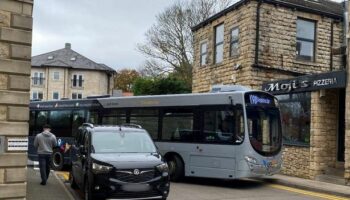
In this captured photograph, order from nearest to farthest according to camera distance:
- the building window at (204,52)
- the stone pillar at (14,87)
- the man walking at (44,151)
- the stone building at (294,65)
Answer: the stone pillar at (14,87)
the man walking at (44,151)
the stone building at (294,65)
the building window at (204,52)

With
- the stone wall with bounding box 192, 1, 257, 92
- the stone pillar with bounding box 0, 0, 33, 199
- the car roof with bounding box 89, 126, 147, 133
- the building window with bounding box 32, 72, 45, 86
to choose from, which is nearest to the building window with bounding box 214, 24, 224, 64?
the stone wall with bounding box 192, 1, 257, 92

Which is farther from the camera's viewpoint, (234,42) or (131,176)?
(234,42)

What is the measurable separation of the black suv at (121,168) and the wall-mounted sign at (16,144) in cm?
260

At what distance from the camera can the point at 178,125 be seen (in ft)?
54.6

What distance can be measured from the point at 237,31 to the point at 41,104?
9.29m

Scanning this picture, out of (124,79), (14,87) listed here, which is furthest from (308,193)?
(124,79)

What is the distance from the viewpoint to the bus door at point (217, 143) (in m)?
15.0

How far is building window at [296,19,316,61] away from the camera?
22.5 m

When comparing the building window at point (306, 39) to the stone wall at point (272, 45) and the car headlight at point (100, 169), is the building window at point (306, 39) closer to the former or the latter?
the stone wall at point (272, 45)

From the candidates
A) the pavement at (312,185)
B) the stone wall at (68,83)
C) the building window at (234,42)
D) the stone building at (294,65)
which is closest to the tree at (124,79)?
the stone wall at (68,83)

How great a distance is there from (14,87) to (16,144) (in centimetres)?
95

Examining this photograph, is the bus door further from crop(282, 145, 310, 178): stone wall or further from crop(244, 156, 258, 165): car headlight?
crop(282, 145, 310, 178): stone wall

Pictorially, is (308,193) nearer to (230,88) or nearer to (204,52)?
(230,88)

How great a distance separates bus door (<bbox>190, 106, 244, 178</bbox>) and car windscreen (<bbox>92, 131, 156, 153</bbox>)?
332 centimetres
